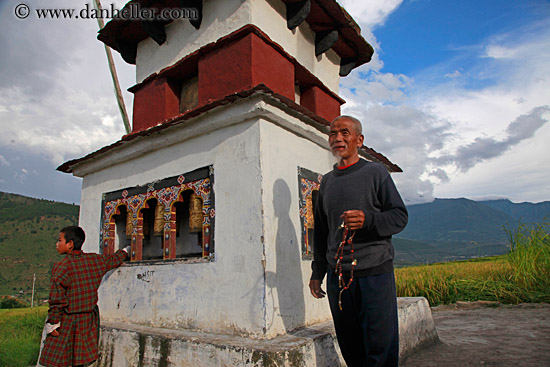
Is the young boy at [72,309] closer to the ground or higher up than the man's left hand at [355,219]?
closer to the ground

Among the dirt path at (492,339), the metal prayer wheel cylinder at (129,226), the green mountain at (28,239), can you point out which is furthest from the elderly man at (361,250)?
the green mountain at (28,239)

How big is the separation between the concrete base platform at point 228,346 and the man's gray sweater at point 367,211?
2.64 ft

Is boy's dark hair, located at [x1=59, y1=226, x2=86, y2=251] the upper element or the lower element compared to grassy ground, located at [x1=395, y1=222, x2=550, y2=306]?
upper

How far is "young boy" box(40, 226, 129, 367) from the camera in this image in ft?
10.7

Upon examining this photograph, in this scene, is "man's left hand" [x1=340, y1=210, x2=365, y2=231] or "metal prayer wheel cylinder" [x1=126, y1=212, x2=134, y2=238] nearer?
"man's left hand" [x1=340, y1=210, x2=365, y2=231]

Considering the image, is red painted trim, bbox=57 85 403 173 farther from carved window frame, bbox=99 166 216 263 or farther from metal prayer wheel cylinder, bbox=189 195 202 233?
metal prayer wheel cylinder, bbox=189 195 202 233

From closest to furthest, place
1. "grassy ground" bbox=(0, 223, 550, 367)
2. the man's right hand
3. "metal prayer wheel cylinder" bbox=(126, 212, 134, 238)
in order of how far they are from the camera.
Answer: the man's right hand < "metal prayer wheel cylinder" bbox=(126, 212, 134, 238) < "grassy ground" bbox=(0, 223, 550, 367)

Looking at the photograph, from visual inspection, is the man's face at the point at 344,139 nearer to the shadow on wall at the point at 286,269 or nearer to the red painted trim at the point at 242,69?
the shadow on wall at the point at 286,269

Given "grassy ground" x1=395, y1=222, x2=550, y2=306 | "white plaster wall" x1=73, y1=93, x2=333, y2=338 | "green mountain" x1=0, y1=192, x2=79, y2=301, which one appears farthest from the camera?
"green mountain" x1=0, y1=192, x2=79, y2=301

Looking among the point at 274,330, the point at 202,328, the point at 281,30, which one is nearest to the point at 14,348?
the point at 202,328

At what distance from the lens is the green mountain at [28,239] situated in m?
45.5

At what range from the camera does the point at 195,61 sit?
472cm

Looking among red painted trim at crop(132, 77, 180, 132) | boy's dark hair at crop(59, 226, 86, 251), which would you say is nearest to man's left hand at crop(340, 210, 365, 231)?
boy's dark hair at crop(59, 226, 86, 251)

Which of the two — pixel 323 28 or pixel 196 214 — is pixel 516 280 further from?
pixel 196 214
